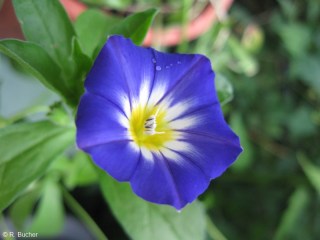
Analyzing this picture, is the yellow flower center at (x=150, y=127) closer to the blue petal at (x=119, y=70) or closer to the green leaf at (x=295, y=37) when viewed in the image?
the blue petal at (x=119, y=70)

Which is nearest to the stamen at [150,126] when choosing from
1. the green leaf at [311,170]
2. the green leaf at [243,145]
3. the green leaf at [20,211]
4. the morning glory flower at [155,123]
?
the morning glory flower at [155,123]

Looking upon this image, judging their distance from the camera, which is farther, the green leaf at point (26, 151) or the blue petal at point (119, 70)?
the green leaf at point (26, 151)

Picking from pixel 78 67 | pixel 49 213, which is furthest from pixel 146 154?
pixel 49 213

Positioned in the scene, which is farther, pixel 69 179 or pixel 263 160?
pixel 263 160

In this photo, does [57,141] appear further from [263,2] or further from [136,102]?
[263,2]

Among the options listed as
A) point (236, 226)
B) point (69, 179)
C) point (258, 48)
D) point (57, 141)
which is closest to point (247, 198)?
point (236, 226)

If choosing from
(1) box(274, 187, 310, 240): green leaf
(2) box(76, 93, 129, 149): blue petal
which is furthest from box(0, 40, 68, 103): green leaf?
(1) box(274, 187, 310, 240): green leaf
